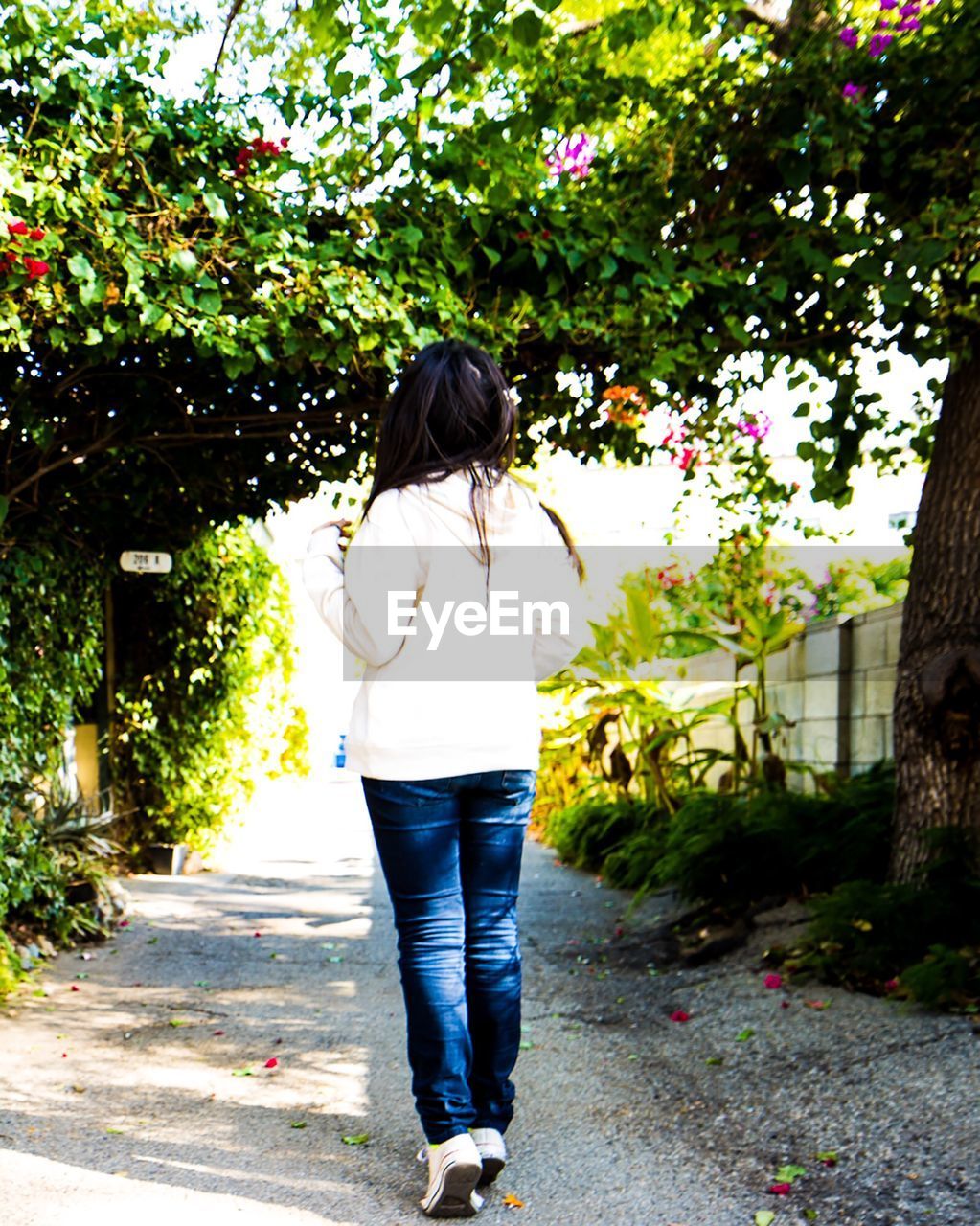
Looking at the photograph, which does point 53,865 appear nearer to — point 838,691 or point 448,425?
point 448,425

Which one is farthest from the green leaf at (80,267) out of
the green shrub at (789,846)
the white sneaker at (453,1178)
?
the green shrub at (789,846)

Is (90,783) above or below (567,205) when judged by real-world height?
below

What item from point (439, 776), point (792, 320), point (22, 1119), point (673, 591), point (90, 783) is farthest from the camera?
point (673, 591)

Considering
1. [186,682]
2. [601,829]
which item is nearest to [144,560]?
[186,682]

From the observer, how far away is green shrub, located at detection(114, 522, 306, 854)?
316 inches

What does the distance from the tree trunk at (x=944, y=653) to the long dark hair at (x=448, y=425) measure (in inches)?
98.1

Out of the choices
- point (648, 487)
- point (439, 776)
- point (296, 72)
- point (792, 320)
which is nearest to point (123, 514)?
point (296, 72)

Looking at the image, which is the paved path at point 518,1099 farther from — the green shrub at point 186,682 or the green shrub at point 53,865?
the green shrub at point 186,682

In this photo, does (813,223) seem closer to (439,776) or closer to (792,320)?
(792,320)

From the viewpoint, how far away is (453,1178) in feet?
8.43

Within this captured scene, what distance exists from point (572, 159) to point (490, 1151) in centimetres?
352

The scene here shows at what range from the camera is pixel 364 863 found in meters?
9.35

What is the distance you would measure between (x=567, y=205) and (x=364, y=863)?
6.08 m

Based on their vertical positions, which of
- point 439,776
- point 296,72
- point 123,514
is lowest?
point 439,776
